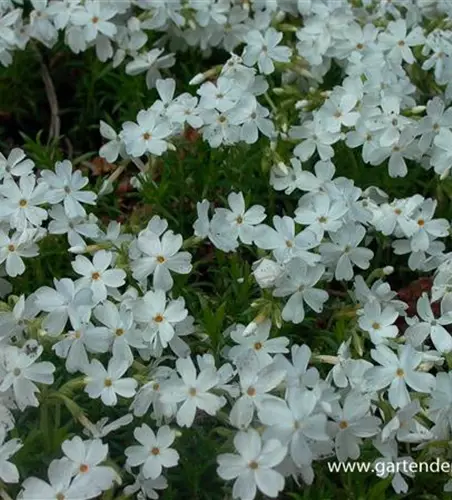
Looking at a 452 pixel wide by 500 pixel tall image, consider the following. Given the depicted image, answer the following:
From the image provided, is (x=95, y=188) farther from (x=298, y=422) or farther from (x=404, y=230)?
(x=298, y=422)

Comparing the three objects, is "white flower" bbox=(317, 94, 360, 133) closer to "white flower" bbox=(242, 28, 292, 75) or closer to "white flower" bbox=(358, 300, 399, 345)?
"white flower" bbox=(242, 28, 292, 75)

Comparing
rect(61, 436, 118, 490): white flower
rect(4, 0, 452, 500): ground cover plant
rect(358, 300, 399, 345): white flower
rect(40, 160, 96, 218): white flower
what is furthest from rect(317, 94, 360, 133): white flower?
rect(61, 436, 118, 490): white flower

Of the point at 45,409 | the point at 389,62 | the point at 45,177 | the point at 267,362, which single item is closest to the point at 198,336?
the point at 267,362

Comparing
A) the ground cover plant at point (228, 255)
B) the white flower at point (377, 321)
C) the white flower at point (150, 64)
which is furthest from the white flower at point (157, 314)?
the white flower at point (150, 64)

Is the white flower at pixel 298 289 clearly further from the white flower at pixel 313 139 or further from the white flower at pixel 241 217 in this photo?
the white flower at pixel 313 139

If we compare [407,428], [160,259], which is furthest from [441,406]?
[160,259]

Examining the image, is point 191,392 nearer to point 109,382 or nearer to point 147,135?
point 109,382
